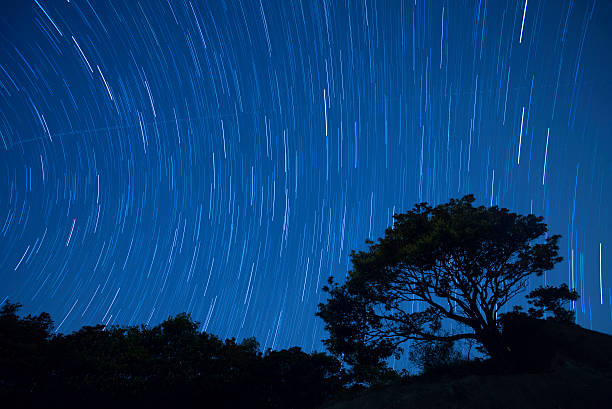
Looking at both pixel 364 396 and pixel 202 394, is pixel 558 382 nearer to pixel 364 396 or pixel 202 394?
pixel 364 396

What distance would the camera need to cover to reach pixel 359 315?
510 inches

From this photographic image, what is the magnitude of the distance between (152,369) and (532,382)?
66.7 feet

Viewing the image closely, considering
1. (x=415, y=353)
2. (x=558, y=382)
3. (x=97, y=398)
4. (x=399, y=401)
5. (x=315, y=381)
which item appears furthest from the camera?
(x=315, y=381)

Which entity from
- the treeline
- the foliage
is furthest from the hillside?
the treeline

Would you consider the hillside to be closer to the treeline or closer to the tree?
the tree

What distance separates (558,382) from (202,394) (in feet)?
64.7

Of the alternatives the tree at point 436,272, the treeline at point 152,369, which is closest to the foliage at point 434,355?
the tree at point 436,272

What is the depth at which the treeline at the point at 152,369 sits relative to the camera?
1673cm

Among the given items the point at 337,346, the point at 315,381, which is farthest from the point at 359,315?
the point at 315,381

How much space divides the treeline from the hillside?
32.5 feet

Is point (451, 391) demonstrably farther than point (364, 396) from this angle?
No

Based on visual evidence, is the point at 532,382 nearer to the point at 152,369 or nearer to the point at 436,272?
the point at 436,272

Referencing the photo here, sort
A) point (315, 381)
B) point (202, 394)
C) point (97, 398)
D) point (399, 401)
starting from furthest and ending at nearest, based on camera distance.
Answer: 1. point (315, 381)
2. point (202, 394)
3. point (97, 398)
4. point (399, 401)

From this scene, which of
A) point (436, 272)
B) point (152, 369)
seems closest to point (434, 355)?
point (436, 272)
